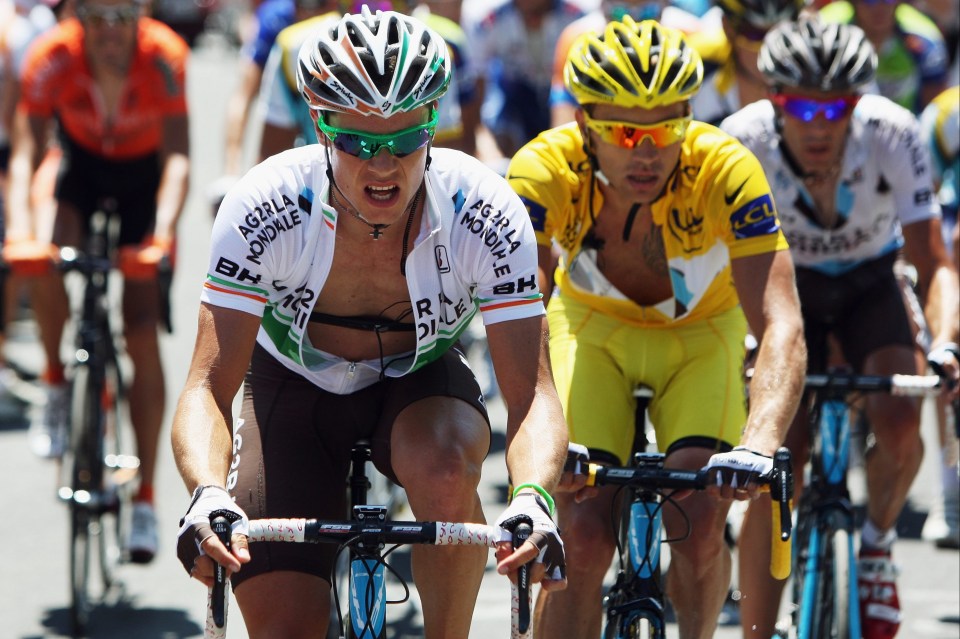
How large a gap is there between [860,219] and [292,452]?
8.99ft

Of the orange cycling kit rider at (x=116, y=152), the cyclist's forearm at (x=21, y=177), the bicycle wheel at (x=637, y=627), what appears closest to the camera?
the bicycle wheel at (x=637, y=627)

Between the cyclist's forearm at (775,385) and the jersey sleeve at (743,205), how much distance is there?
Answer: 25cm

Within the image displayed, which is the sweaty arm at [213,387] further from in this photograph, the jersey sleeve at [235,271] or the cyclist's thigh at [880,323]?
the cyclist's thigh at [880,323]

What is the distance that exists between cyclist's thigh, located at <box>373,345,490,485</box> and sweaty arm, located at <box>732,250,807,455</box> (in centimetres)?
79

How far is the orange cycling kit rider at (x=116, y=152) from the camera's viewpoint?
750 centimetres

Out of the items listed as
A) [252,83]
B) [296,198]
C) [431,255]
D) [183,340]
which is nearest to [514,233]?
[431,255]

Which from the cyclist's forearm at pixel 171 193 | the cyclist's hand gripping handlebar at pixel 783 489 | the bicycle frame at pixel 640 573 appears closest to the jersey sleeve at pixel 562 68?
the cyclist's forearm at pixel 171 193

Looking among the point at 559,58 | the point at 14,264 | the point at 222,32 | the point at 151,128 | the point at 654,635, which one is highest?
the point at 222,32

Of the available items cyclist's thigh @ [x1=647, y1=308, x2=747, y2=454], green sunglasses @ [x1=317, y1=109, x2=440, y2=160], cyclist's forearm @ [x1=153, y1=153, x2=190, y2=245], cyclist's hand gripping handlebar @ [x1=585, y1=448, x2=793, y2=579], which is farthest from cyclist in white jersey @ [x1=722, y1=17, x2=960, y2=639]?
cyclist's forearm @ [x1=153, y1=153, x2=190, y2=245]

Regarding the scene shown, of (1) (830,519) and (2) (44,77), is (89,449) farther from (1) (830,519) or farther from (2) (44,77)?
(1) (830,519)

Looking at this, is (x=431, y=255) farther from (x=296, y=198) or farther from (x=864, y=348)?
(x=864, y=348)

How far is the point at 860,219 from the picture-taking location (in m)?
6.20

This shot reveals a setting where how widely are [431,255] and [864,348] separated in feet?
8.09

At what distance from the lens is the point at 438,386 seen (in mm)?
4395
